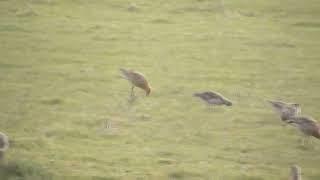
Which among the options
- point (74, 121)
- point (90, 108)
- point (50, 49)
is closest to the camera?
point (74, 121)

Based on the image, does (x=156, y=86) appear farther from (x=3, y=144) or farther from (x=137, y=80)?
(x=3, y=144)

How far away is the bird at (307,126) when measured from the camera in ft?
36.1

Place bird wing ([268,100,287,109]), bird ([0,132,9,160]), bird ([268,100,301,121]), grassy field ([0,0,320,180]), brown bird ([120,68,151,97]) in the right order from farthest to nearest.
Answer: brown bird ([120,68,151,97]) < bird wing ([268,100,287,109]) < bird ([268,100,301,121]) < grassy field ([0,0,320,180]) < bird ([0,132,9,160])

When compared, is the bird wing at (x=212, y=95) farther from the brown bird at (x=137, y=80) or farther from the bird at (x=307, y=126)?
the bird at (x=307, y=126)

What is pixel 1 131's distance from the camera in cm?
1128

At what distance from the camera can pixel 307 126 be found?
11.0 meters

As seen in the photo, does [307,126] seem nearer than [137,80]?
Yes

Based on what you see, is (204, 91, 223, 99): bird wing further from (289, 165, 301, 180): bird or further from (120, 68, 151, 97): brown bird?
(289, 165, 301, 180): bird

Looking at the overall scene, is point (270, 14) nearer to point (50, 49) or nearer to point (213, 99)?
point (50, 49)

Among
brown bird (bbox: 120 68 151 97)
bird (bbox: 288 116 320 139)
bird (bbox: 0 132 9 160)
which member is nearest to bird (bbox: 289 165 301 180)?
bird (bbox: 288 116 320 139)

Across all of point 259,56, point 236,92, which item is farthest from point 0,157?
point 259,56

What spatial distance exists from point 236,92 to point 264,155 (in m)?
3.35

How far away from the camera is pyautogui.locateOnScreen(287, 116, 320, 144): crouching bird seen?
36.1 feet

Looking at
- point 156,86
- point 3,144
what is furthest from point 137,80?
point 3,144
